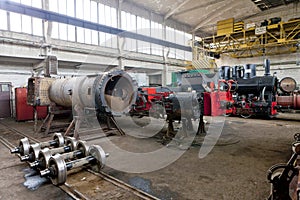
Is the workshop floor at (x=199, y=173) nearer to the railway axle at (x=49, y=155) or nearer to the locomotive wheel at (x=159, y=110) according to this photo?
the railway axle at (x=49, y=155)

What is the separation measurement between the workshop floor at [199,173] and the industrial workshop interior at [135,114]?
0.01 m

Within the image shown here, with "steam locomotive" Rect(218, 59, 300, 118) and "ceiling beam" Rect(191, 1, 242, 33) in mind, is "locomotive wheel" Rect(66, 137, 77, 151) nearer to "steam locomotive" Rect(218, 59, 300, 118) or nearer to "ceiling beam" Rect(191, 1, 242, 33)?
"steam locomotive" Rect(218, 59, 300, 118)

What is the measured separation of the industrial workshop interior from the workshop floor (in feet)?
0.05

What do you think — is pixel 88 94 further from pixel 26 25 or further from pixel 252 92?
pixel 26 25

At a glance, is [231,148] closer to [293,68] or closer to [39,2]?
[293,68]

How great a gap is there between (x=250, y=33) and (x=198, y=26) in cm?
533

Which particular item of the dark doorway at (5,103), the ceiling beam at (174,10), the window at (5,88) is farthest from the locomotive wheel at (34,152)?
the ceiling beam at (174,10)

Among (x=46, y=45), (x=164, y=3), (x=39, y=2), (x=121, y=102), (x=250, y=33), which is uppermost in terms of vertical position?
(x=164, y=3)

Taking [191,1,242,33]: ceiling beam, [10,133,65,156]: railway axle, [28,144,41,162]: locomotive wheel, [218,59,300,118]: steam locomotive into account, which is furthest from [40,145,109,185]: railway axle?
[191,1,242,33]: ceiling beam

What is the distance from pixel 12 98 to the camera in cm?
830

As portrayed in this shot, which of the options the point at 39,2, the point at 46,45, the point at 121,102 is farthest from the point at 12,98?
the point at 121,102

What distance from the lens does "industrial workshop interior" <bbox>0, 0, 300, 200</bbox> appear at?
7.01 ft

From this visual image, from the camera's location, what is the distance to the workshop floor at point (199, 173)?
1967 millimetres

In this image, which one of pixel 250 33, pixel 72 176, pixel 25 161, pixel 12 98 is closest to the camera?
pixel 72 176
